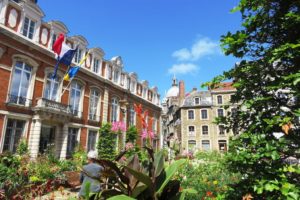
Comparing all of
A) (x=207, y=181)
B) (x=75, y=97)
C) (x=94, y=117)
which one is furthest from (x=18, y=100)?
(x=207, y=181)

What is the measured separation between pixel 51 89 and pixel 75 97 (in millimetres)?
2644

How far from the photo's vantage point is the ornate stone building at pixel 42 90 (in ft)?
49.7

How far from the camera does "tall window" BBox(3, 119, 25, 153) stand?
15.0m

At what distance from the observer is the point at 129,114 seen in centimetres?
2911

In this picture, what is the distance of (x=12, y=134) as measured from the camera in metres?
15.3

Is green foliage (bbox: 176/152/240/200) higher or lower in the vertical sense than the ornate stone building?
lower

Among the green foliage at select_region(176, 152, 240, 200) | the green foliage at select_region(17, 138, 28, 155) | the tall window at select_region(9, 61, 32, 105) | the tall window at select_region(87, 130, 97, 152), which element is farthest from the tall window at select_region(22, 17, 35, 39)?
the green foliage at select_region(176, 152, 240, 200)

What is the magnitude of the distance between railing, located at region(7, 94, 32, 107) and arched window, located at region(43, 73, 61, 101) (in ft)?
5.20

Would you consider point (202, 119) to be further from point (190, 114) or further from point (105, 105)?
point (105, 105)

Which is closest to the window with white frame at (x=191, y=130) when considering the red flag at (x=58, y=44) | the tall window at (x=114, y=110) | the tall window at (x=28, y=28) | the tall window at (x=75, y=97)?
the tall window at (x=114, y=110)

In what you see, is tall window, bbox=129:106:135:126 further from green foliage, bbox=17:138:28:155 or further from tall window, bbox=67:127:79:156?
green foliage, bbox=17:138:28:155

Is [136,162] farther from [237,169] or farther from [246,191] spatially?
[246,191]

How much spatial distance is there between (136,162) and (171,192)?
0.60 m

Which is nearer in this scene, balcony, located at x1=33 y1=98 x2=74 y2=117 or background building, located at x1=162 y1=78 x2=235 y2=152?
balcony, located at x1=33 y1=98 x2=74 y2=117
